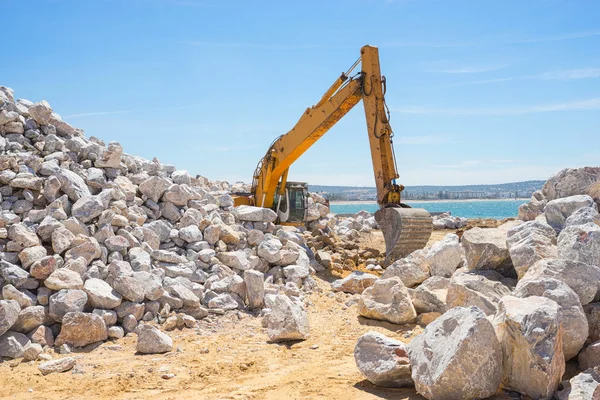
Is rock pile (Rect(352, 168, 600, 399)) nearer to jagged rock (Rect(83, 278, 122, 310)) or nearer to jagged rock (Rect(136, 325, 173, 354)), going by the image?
jagged rock (Rect(136, 325, 173, 354))

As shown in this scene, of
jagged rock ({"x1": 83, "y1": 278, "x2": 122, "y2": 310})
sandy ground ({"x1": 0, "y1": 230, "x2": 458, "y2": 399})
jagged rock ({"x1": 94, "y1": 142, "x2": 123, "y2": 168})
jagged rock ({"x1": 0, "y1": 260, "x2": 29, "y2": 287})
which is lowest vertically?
sandy ground ({"x1": 0, "y1": 230, "x2": 458, "y2": 399})

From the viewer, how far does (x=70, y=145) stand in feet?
29.2

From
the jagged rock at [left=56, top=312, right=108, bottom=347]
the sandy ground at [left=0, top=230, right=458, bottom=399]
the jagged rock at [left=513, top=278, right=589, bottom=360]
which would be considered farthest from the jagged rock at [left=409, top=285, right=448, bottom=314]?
the jagged rock at [left=56, top=312, right=108, bottom=347]

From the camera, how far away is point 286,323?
239 inches

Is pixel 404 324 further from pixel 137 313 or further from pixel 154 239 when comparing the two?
pixel 154 239

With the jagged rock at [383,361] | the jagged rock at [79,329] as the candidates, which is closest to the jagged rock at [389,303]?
the jagged rock at [383,361]

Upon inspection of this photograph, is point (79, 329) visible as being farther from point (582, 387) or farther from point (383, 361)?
point (582, 387)

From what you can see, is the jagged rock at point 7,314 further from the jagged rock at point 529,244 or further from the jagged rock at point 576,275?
the jagged rock at point 529,244

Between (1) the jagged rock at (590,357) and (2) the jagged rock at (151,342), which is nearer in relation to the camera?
(1) the jagged rock at (590,357)

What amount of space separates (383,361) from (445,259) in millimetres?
3894

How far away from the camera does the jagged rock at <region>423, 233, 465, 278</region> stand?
790 cm

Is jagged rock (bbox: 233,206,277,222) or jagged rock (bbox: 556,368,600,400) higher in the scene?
jagged rock (bbox: 233,206,277,222)

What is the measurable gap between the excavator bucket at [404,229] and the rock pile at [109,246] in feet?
5.05

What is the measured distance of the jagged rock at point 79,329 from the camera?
233 inches
